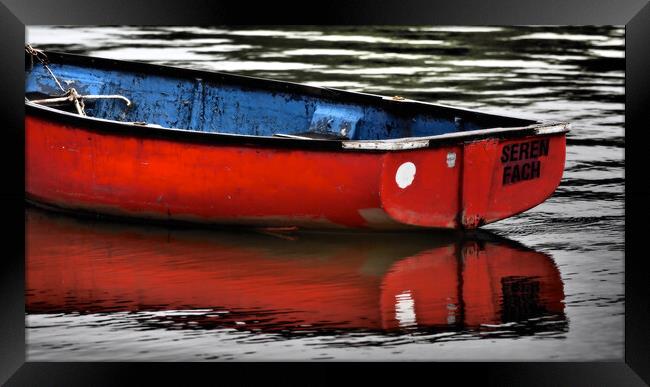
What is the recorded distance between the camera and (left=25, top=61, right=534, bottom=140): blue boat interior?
35.8ft

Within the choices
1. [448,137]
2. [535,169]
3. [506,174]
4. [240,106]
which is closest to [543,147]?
[535,169]

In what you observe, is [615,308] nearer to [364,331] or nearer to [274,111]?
[364,331]

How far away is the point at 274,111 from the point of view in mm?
11516

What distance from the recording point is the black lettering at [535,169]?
10047 mm

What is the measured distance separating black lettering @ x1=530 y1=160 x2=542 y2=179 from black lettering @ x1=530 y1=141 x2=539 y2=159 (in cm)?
5

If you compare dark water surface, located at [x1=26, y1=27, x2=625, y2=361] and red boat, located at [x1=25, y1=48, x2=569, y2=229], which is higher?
red boat, located at [x1=25, y1=48, x2=569, y2=229]

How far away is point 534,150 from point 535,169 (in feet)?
0.55

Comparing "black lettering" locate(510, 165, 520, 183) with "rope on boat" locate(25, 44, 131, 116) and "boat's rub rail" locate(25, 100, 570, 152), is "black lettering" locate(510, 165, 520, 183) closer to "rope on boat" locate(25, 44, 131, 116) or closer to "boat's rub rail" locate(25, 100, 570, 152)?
"boat's rub rail" locate(25, 100, 570, 152)

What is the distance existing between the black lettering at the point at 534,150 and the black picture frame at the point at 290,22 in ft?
6.93

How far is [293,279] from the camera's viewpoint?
368 inches

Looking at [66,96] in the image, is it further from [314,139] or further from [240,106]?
[314,139]

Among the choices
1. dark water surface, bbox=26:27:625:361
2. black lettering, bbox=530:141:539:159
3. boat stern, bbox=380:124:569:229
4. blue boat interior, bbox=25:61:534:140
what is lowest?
dark water surface, bbox=26:27:625:361

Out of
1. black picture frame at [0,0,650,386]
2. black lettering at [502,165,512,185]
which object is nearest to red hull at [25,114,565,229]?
black lettering at [502,165,512,185]

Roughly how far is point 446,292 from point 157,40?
8.13 metres
